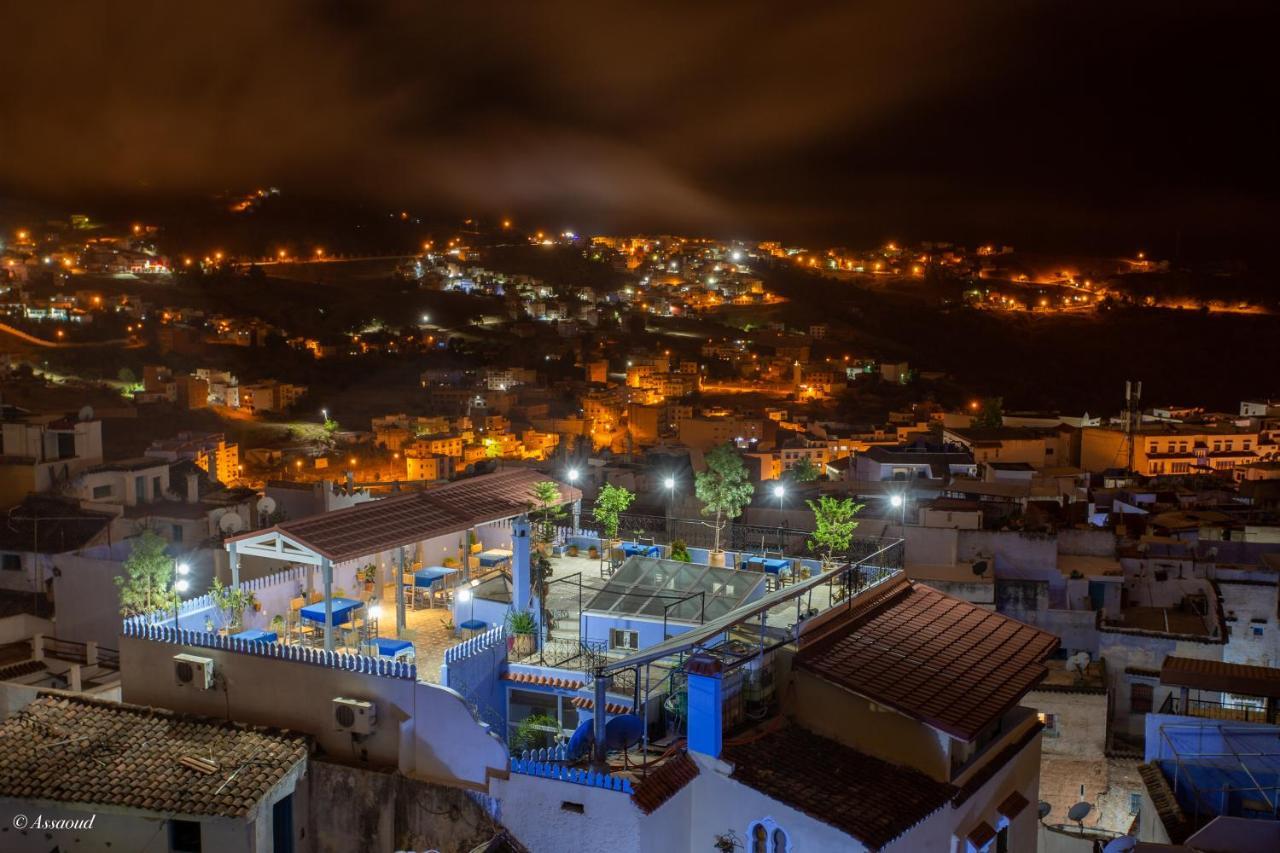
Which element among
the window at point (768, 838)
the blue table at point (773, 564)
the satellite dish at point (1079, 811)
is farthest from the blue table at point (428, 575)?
the satellite dish at point (1079, 811)

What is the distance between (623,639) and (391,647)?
173 cm

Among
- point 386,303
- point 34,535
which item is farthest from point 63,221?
point 34,535

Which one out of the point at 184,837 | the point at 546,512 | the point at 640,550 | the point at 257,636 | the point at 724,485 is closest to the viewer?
the point at 184,837

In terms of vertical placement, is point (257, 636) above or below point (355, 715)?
above

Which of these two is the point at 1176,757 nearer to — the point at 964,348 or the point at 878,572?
the point at 878,572

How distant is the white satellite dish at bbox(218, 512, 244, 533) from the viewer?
14492 millimetres

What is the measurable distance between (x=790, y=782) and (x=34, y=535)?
11.4m

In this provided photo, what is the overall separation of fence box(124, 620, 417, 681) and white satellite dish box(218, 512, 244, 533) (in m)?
6.92

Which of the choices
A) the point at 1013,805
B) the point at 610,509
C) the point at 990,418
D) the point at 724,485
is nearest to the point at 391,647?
the point at 610,509

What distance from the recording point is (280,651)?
7.26 m

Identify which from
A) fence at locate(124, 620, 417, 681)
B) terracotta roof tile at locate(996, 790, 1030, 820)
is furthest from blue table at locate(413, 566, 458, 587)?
terracotta roof tile at locate(996, 790, 1030, 820)

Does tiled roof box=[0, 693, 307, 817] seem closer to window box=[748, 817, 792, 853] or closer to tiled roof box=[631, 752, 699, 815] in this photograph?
tiled roof box=[631, 752, 699, 815]

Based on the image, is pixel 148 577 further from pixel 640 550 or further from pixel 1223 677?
pixel 1223 677

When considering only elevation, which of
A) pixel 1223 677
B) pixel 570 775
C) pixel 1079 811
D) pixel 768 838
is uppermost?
pixel 570 775
